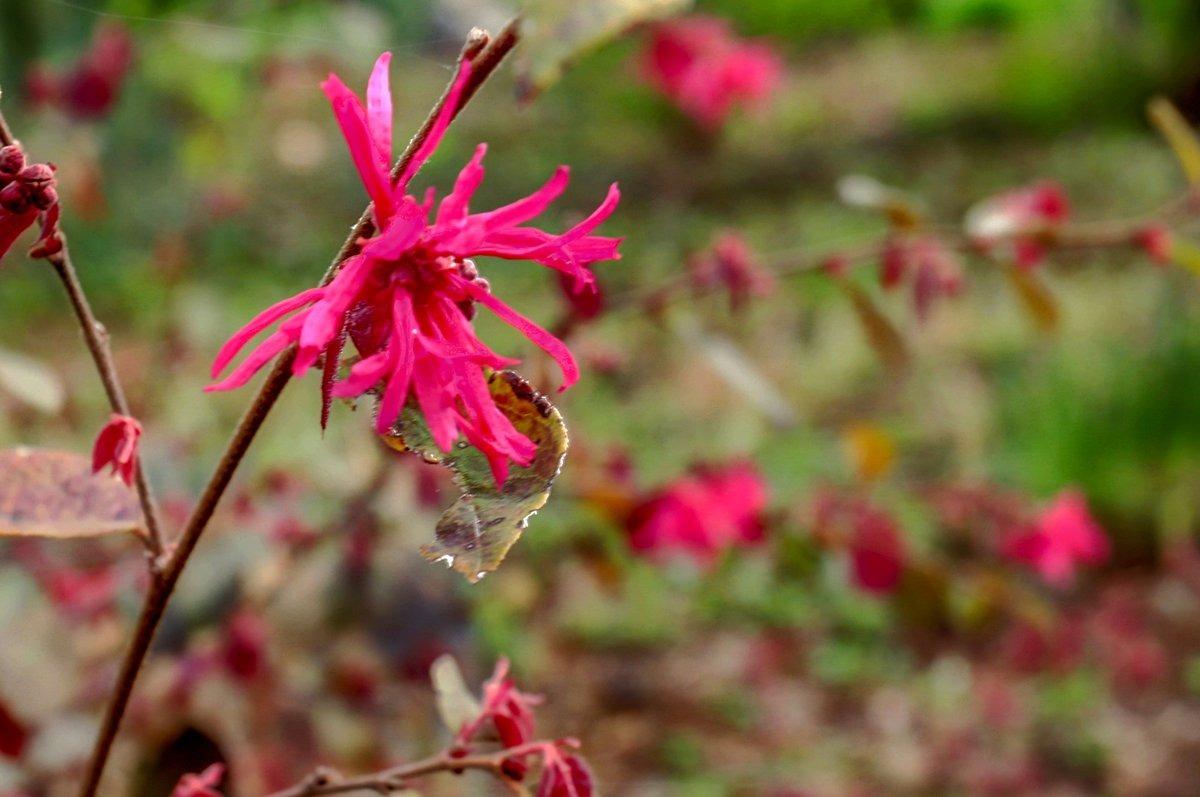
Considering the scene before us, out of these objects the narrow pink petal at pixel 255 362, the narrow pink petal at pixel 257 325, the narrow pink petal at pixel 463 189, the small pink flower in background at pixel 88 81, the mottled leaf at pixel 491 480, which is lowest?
the mottled leaf at pixel 491 480

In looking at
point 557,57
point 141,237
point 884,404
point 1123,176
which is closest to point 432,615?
point 557,57

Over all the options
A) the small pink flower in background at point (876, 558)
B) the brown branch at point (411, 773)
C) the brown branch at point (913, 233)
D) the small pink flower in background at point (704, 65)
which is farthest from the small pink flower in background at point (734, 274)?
the small pink flower in background at point (704, 65)

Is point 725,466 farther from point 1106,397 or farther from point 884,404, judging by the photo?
point 1106,397

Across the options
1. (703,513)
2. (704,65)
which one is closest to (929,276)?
(703,513)

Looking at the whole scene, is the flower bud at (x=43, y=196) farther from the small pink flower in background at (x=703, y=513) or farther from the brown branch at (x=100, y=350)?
the small pink flower in background at (x=703, y=513)

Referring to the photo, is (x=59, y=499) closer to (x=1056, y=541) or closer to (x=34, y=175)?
(x=34, y=175)

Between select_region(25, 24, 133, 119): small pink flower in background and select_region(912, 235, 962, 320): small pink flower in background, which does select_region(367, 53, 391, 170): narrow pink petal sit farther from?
select_region(25, 24, 133, 119): small pink flower in background

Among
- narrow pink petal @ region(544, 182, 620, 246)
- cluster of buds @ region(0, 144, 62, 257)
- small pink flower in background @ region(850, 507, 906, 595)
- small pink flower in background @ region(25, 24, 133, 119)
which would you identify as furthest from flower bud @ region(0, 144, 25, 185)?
small pink flower in background @ region(25, 24, 133, 119)
